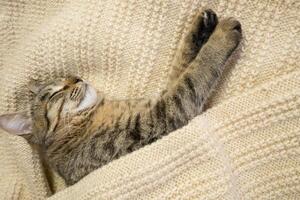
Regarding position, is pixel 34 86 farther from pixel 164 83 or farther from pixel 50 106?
pixel 164 83

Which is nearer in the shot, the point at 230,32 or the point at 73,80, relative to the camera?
the point at 230,32

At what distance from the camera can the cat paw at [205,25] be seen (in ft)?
3.33

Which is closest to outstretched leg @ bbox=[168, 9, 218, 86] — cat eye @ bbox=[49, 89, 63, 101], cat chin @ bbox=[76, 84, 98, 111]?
cat chin @ bbox=[76, 84, 98, 111]

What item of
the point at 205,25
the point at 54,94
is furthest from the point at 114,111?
the point at 205,25

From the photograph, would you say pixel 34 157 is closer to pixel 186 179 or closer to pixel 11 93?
pixel 11 93

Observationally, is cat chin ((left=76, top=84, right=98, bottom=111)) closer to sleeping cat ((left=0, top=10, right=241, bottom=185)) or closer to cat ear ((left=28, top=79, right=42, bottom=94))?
sleeping cat ((left=0, top=10, right=241, bottom=185))

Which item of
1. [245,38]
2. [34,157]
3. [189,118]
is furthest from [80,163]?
[245,38]

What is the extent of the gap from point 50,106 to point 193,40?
46cm

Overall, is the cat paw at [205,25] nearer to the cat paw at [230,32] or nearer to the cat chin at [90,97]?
the cat paw at [230,32]

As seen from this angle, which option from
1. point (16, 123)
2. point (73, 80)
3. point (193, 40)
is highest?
point (193, 40)

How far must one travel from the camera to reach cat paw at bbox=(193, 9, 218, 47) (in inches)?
40.0

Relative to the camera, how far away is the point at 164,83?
111 cm

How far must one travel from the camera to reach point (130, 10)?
3.55ft

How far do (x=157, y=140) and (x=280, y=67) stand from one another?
34cm
